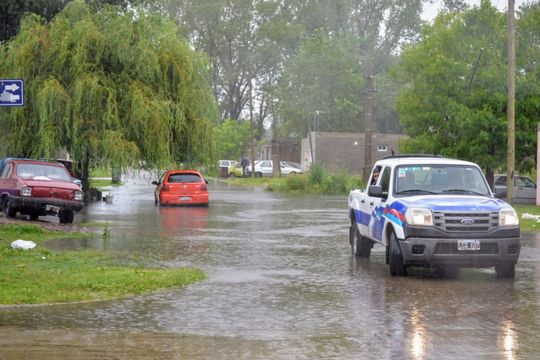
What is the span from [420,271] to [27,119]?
66.9 feet

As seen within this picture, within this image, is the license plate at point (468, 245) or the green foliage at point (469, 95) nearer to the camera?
the license plate at point (468, 245)

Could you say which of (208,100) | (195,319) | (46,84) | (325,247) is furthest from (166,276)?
(208,100)

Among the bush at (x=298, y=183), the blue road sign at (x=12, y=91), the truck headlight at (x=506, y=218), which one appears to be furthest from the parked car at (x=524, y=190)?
the blue road sign at (x=12, y=91)

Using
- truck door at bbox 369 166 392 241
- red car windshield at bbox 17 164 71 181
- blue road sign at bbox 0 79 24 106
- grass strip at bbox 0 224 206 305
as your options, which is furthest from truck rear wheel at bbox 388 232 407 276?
red car windshield at bbox 17 164 71 181

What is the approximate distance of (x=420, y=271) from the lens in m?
15.8

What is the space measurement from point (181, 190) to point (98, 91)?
6375 millimetres

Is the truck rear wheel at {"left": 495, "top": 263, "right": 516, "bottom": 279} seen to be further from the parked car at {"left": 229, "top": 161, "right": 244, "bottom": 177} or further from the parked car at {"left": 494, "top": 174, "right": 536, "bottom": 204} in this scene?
the parked car at {"left": 229, "top": 161, "right": 244, "bottom": 177}

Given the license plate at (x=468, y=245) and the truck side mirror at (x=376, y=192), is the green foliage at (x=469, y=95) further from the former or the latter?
the license plate at (x=468, y=245)

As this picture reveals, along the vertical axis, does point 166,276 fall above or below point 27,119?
below

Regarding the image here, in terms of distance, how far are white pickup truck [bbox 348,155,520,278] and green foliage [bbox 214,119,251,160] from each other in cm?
7765

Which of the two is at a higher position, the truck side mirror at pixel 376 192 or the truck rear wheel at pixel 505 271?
the truck side mirror at pixel 376 192

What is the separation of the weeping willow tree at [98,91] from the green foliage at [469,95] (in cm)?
1194

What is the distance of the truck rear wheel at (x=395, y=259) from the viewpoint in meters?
14.6

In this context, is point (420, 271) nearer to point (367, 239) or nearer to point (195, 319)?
point (367, 239)
